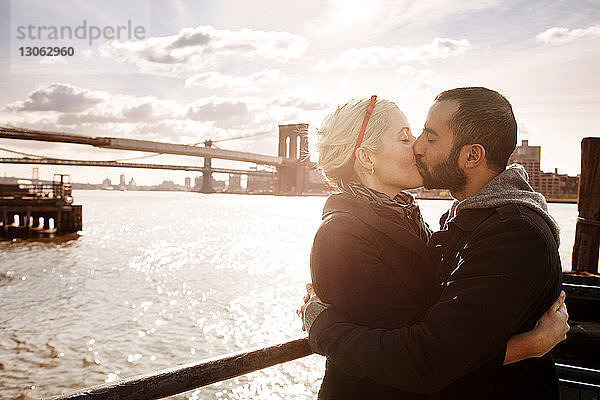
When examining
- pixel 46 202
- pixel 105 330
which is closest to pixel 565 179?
pixel 46 202

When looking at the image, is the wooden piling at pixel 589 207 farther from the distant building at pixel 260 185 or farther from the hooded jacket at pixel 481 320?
the distant building at pixel 260 185

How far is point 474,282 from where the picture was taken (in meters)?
1.20

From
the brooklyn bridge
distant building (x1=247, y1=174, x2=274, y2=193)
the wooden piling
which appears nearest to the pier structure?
the brooklyn bridge

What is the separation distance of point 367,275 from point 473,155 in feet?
1.58

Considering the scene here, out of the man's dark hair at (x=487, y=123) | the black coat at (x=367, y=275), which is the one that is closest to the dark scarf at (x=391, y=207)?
the black coat at (x=367, y=275)

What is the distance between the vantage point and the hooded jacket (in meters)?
1.18

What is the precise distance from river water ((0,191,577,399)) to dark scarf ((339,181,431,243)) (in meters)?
3.97

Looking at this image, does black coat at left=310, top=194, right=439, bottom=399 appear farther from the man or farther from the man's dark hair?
the man's dark hair

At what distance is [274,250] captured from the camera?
35.3 meters

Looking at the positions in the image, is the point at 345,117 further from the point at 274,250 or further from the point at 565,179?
the point at 565,179

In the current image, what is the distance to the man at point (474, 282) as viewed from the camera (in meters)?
1.19

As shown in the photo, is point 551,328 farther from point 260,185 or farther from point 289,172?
point 260,185

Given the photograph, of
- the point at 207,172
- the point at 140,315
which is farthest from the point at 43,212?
the point at 207,172

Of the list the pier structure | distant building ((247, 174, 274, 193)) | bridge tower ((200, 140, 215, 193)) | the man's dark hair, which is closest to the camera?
the man's dark hair
